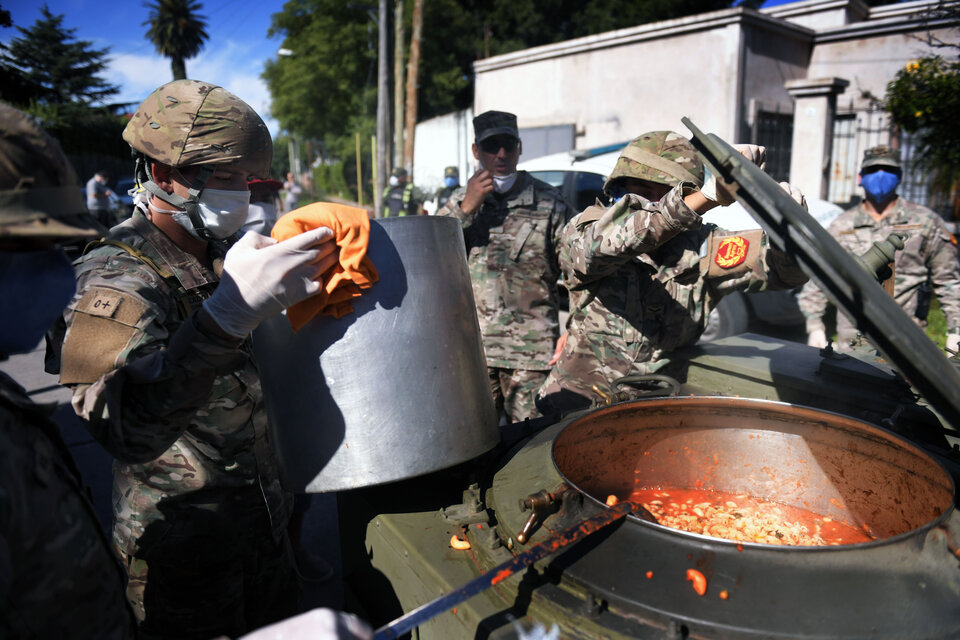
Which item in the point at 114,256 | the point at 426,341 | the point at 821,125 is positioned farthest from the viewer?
the point at 821,125

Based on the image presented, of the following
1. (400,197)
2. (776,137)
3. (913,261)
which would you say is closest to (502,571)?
(913,261)

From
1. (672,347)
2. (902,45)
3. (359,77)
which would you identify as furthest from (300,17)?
(672,347)

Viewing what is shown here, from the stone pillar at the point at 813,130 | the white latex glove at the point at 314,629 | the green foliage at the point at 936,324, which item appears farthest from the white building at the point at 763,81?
the white latex glove at the point at 314,629

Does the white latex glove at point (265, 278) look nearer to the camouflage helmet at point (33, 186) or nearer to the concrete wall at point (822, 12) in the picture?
the camouflage helmet at point (33, 186)

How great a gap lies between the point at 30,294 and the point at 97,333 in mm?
379

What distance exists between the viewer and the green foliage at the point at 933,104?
23.0 feet

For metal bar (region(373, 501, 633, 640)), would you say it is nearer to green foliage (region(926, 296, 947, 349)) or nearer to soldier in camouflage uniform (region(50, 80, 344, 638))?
soldier in camouflage uniform (region(50, 80, 344, 638))

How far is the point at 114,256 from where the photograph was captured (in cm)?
169

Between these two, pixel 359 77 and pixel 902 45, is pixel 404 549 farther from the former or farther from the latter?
pixel 359 77

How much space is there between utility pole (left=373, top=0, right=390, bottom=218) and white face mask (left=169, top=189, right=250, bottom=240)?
45.0ft

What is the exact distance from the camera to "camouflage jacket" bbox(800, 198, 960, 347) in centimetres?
438

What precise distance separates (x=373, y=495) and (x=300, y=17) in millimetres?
36020

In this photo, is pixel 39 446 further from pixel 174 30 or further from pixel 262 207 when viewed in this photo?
pixel 174 30

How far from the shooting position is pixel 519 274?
372 centimetres
